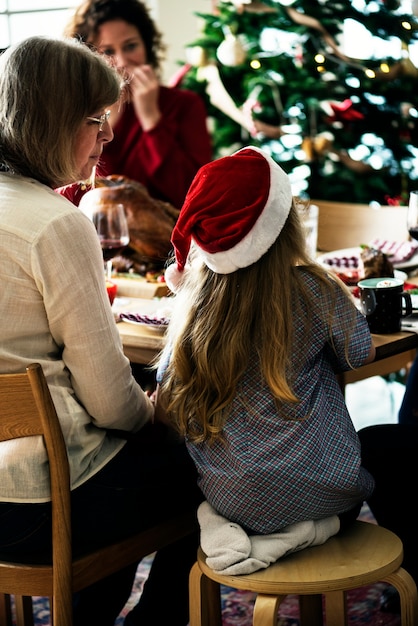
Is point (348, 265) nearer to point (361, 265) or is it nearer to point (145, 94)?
point (361, 265)

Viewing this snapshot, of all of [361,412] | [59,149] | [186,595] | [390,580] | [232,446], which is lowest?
[361,412]

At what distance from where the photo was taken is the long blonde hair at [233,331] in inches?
58.2

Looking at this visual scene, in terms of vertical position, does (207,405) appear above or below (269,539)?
above

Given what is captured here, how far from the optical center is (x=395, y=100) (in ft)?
12.0

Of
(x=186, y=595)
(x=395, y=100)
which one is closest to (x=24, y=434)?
(x=186, y=595)

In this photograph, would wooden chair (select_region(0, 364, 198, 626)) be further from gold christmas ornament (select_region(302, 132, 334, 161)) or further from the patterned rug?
gold christmas ornament (select_region(302, 132, 334, 161))

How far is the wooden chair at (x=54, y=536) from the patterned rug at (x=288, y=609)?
603mm

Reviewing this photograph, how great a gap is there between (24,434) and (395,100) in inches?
105

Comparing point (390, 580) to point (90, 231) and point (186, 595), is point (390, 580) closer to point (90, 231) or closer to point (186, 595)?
point (186, 595)

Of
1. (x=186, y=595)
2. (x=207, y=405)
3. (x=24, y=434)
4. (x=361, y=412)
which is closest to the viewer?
(x=24, y=434)

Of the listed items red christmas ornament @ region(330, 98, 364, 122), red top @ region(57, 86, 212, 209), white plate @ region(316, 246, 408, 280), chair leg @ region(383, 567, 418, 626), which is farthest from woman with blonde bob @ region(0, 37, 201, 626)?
red christmas ornament @ region(330, 98, 364, 122)

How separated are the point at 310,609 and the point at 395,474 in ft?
1.09

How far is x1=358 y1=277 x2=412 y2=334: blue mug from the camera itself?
178 cm

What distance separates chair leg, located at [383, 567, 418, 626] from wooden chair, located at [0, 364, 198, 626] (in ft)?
1.32
